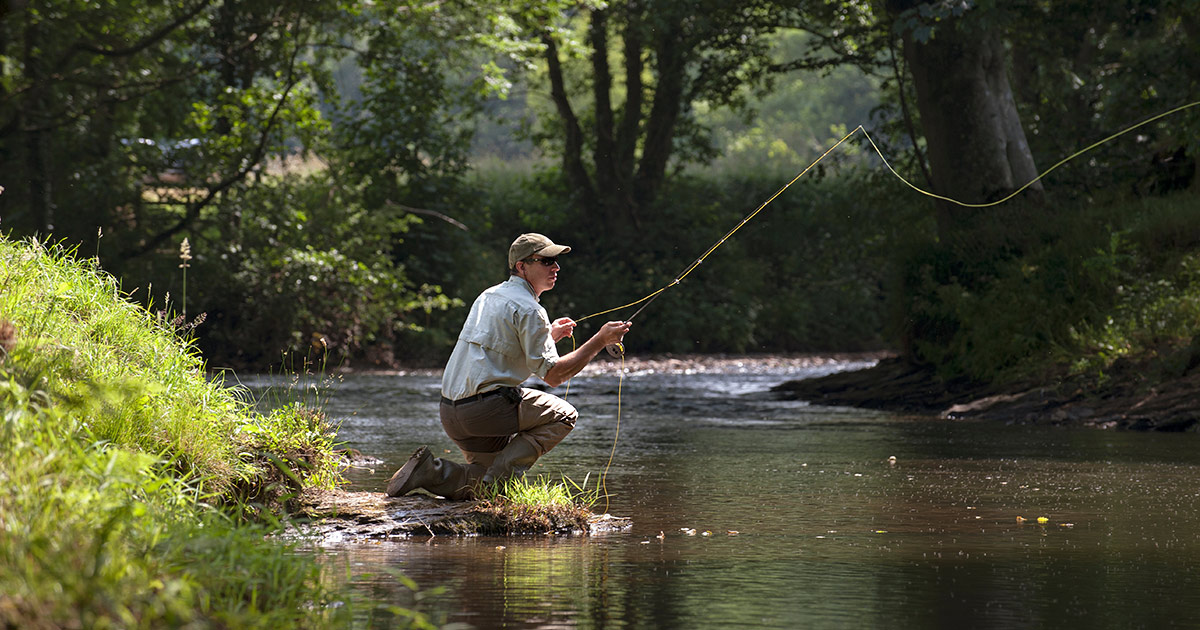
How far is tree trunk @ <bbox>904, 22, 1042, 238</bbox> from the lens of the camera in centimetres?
1622

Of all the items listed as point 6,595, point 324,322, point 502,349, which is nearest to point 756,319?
point 324,322

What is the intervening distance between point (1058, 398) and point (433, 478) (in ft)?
26.3

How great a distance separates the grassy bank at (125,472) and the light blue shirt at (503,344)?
2.60ft

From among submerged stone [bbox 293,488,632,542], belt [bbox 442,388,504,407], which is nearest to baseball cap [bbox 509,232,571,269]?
belt [bbox 442,388,504,407]

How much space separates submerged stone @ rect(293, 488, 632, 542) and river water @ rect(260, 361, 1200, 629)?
0.18 m

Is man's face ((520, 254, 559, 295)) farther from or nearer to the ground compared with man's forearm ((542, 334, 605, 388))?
farther from the ground

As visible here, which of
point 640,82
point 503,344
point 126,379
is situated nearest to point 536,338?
point 503,344

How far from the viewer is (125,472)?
15.7ft

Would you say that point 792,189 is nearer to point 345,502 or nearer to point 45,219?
point 45,219

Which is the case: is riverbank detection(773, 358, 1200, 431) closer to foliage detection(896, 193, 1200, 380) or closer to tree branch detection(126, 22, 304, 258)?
foliage detection(896, 193, 1200, 380)

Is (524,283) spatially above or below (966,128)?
below

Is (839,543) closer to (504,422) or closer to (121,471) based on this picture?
(504,422)

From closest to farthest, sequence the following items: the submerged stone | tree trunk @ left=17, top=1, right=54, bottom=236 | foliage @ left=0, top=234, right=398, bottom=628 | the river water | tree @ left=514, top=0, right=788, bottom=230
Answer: foliage @ left=0, top=234, right=398, bottom=628 < the river water < the submerged stone < tree trunk @ left=17, top=1, right=54, bottom=236 < tree @ left=514, top=0, right=788, bottom=230

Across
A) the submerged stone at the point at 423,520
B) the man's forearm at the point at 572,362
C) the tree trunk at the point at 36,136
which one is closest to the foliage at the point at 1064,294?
the man's forearm at the point at 572,362
